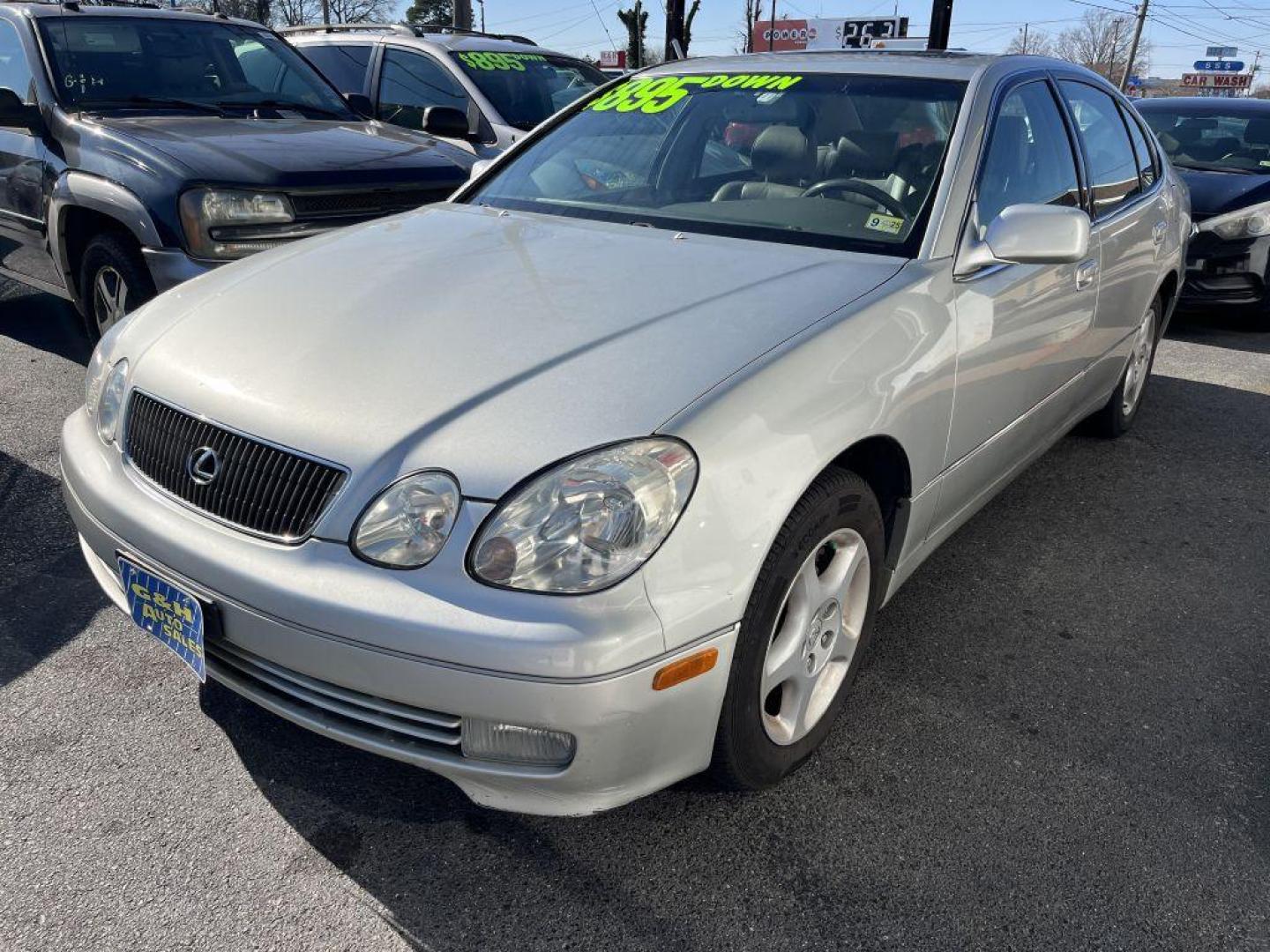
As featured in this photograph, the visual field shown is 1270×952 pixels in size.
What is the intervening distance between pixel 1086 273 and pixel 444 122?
3771 mm

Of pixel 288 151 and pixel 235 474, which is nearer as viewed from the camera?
pixel 235 474

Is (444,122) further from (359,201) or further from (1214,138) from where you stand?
(1214,138)

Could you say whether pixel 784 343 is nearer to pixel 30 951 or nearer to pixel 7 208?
pixel 30 951

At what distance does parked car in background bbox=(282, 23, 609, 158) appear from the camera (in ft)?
22.7

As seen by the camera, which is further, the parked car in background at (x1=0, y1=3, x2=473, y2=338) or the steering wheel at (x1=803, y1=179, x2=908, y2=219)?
the parked car in background at (x1=0, y1=3, x2=473, y2=338)

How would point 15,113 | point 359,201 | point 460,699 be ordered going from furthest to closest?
point 359,201
point 15,113
point 460,699

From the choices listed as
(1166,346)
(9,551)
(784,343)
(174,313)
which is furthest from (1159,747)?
(1166,346)

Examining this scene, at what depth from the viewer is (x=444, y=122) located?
5711 millimetres

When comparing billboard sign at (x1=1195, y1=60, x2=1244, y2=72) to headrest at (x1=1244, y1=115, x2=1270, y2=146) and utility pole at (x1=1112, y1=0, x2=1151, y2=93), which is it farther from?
headrest at (x1=1244, y1=115, x2=1270, y2=146)

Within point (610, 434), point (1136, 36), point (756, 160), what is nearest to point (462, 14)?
point (756, 160)

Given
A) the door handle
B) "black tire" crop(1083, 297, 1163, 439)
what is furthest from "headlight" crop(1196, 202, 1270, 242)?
the door handle

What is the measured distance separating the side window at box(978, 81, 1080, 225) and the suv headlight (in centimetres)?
220

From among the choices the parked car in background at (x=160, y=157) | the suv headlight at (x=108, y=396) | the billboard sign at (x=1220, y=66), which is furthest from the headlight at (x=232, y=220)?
the billboard sign at (x=1220, y=66)

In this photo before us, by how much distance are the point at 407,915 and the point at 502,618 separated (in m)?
0.67
